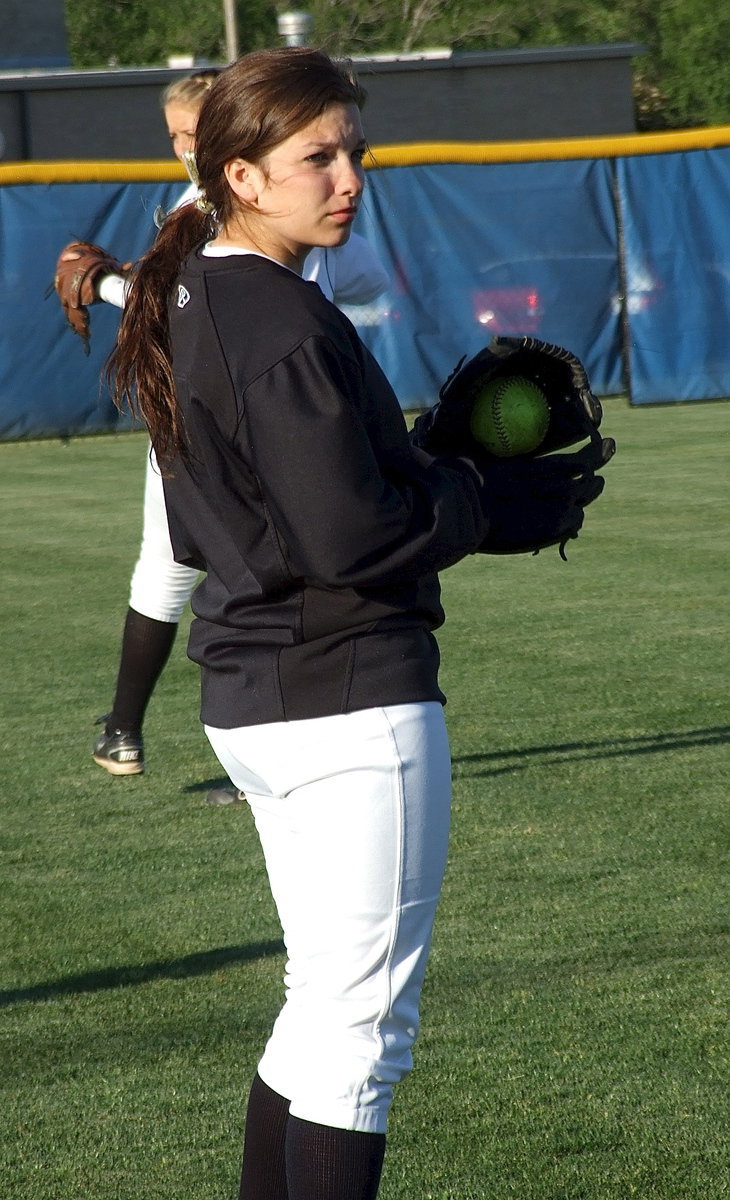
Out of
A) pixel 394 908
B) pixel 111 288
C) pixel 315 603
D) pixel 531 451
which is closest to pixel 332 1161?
pixel 394 908

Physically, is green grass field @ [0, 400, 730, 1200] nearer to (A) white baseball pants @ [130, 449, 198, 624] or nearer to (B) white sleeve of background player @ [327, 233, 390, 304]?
(A) white baseball pants @ [130, 449, 198, 624]

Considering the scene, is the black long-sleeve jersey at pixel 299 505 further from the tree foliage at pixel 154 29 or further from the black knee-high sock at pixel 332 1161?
the tree foliage at pixel 154 29

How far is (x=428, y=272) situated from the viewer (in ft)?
49.2

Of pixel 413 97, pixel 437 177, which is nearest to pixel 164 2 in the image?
pixel 413 97

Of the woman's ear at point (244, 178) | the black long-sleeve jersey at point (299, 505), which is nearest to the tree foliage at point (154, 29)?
the woman's ear at point (244, 178)

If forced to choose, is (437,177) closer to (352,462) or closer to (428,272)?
(428,272)

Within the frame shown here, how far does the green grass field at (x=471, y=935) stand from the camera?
2.68 metres

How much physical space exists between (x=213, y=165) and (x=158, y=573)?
2.65 meters

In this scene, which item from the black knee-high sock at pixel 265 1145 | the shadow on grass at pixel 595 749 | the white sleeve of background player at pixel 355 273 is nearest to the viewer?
the black knee-high sock at pixel 265 1145

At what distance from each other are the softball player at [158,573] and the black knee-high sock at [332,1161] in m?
2.18

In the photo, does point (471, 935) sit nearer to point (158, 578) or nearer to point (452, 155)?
point (158, 578)

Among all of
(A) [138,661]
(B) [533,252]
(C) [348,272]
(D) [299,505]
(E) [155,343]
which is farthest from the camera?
A: (B) [533,252]

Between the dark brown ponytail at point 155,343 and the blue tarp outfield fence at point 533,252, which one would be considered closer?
the dark brown ponytail at point 155,343

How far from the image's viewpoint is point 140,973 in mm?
3477
